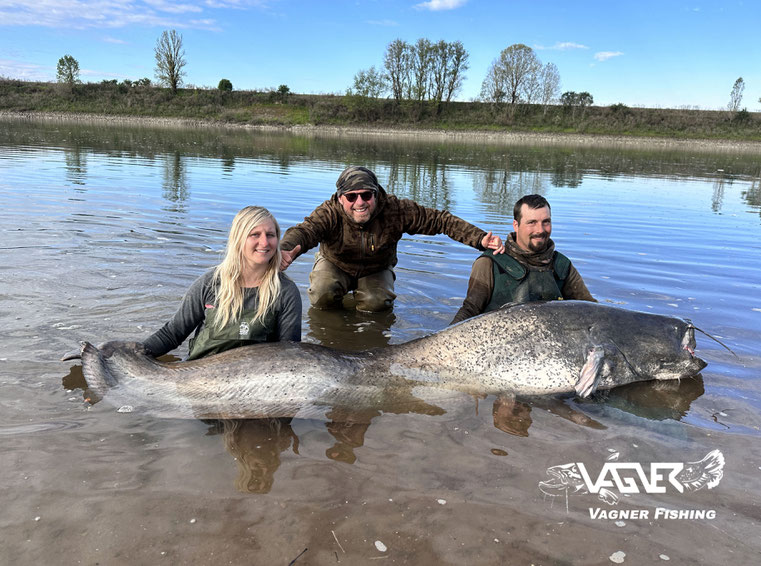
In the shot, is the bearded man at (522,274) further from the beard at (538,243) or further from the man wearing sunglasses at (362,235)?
the man wearing sunglasses at (362,235)

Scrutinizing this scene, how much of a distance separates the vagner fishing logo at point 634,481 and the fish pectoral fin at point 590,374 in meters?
0.66

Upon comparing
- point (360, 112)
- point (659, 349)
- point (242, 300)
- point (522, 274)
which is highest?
point (360, 112)

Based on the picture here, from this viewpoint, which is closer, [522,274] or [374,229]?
[522,274]

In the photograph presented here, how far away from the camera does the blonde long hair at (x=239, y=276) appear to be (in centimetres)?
408

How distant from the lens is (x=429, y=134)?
6075cm

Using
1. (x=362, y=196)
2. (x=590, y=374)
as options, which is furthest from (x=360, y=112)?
(x=590, y=374)

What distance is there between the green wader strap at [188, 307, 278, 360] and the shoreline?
168 ft

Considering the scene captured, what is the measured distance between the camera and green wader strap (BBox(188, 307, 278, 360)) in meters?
4.20

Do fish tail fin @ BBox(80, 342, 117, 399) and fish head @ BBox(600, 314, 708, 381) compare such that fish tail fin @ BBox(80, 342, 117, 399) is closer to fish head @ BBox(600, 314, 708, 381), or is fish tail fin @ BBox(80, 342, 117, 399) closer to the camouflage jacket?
the camouflage jacket

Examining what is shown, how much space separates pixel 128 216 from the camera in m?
10.7

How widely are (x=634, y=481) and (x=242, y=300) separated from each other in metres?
2.99

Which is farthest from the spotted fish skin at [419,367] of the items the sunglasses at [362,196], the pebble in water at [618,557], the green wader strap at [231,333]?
the sunglasses at [362,196]

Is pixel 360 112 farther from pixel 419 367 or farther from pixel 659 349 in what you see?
pixel 419 367

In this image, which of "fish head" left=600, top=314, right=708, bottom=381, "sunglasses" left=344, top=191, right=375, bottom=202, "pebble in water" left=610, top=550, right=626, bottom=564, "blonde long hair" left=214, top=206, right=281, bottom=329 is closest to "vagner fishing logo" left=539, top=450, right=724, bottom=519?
"pebble in water" left=610, top=550, right=626, bottom=564
